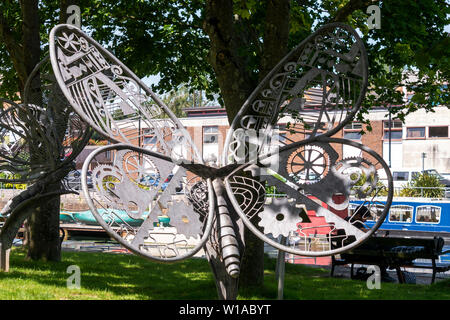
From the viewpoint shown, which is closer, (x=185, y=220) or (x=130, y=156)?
(x=185, y=220)

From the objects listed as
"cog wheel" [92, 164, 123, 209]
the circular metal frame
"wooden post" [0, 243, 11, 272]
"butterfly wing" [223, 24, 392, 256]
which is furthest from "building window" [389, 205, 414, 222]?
"cog wheel" [92, 164, 123, 209]

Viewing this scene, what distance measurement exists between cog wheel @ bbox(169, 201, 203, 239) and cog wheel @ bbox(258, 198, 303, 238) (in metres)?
0.53

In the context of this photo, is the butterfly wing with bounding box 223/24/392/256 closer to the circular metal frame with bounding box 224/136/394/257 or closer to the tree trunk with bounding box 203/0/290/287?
the circular metal frame with bounding box 224/136/394/257

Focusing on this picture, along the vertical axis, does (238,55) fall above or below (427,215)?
above

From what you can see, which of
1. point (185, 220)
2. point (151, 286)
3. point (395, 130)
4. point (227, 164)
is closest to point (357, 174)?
point (227, 164)

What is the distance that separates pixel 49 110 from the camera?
738 centimetres

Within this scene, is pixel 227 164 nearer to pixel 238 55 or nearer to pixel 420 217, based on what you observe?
pixel 238 55

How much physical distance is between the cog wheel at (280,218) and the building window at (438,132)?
32.3 metres

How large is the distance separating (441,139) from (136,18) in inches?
1078

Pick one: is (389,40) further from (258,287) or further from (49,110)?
(49,110)

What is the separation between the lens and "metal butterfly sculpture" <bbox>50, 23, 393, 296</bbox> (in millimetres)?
4180

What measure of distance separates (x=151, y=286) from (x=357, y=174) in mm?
4225

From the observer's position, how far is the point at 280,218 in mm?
4422

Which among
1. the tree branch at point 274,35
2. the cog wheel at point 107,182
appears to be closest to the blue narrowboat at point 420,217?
the tree branch at point 274,35
